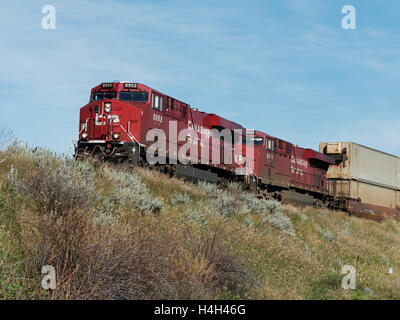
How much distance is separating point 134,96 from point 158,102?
1075 mm

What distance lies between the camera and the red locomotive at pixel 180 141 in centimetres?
1994

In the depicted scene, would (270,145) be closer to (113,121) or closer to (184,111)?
(184,111)

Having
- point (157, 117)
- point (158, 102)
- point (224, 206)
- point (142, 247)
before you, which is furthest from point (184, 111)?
point (142, 247)

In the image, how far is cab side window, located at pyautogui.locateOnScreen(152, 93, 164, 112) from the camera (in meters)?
20.8

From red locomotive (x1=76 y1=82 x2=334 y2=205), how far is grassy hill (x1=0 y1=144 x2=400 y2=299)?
2864mm

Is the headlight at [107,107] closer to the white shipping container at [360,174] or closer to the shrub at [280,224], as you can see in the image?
the shrub at [280,224]

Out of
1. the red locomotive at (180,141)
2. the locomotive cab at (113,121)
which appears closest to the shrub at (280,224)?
the red locomotive at (180,141)

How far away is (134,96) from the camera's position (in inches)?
807

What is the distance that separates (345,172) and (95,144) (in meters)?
21.2

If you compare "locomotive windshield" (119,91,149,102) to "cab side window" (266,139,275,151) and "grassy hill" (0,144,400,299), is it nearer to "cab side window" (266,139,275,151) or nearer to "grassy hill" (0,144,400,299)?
"grassy hill" (0,144,400,299)

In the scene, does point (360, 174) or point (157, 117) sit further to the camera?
point (360, 174)

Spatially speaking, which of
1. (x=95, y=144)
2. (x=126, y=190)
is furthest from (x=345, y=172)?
Answer: (x=126, y=190)

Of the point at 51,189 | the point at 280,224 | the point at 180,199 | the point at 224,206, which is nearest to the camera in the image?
the point at 51,189
